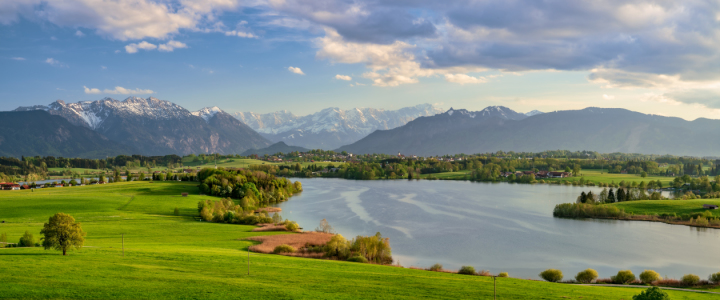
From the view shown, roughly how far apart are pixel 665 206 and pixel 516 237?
3926 cm

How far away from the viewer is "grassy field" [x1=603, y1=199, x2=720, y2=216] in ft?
235

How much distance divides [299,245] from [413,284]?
68.0 feet

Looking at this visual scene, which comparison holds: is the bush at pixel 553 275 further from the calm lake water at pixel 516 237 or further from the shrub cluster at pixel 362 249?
the shrub cluster at pixel 362 249

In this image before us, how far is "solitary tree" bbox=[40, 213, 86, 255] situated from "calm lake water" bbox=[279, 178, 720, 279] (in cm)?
2582

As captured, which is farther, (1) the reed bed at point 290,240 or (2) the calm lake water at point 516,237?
(2) the calm lake water at point 516,237

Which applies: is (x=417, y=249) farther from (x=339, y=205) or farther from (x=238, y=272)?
(x=339, y=205)

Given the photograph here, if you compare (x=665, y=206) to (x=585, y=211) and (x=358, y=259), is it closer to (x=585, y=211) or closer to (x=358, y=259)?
(x=585, y=211)

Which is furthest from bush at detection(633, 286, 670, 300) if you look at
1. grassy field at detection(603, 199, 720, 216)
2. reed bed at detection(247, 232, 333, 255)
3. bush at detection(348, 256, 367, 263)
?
grassy field at detection(603, 199, 720, 216)

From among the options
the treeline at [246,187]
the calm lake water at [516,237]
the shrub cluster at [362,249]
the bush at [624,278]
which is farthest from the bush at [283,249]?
the treeline at [246,187]

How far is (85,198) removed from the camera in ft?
224

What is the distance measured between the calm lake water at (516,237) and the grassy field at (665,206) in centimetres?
757

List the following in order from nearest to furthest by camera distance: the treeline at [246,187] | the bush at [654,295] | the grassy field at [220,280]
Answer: the bush at [654,295], the grassy field at [220,280], the treeline at [246,187]

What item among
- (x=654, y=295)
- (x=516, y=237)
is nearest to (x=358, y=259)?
(x=654, y=295)

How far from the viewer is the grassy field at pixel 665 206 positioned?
235 feet
